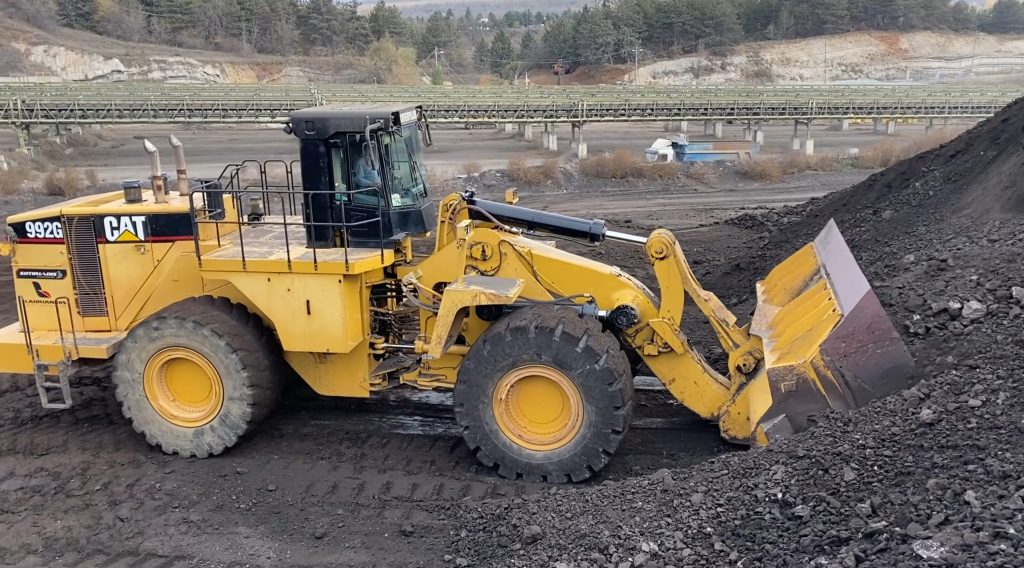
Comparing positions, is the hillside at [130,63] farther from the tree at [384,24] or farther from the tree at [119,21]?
the tree at [384,24]

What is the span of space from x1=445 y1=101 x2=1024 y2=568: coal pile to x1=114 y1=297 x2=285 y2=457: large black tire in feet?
7.35

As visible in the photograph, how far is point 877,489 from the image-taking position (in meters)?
4.68

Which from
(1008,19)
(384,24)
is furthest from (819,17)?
(384,24)

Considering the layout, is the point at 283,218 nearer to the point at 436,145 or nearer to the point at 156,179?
the point at 156,179

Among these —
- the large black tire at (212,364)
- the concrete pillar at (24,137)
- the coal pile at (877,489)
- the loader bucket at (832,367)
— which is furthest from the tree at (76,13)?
the loader bucket at (832,367)

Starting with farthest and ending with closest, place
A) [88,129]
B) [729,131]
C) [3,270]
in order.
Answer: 1. [729,131]
2. [88,129]
3. [3,270]

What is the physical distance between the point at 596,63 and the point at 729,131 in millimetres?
27872

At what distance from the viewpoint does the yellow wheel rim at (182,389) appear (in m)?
7.00

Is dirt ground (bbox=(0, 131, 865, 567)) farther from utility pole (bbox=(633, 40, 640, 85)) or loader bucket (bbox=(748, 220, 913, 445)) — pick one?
utility pole (bbox=(633, 40, 640, 85))

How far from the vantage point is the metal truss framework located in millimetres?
29188

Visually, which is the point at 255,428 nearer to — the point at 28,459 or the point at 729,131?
the point at 28,459

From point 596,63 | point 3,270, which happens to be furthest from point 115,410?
point 596,63

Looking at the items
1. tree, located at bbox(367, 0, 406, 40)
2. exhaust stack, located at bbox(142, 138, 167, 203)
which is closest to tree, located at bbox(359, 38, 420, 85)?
tree, located at bbox(367, 0, 406, 40)

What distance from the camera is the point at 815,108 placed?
33875mm
